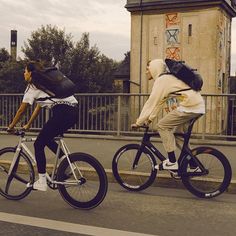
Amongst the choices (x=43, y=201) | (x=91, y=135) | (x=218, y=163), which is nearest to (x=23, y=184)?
(x=43, y=201)

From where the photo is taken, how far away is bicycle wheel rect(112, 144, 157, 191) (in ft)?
21.1

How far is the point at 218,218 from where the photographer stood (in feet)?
16.7

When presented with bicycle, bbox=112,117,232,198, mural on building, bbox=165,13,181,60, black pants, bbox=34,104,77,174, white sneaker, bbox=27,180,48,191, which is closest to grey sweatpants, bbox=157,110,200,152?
bicycle, bbox=112,117,232,198

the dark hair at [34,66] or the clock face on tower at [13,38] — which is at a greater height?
the clock face on tower at [13,38]

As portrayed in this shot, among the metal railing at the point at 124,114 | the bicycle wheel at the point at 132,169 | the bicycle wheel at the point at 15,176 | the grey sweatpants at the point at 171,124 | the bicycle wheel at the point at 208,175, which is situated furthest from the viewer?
the metal railing at the point at 124,114

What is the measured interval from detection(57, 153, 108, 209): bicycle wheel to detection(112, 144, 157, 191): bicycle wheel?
120 cm

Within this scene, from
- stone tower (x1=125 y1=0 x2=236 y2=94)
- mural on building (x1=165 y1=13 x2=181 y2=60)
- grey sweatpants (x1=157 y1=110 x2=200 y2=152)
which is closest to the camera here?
grey sweatpants (x1=157 y1=110 x2=200 y2=152)

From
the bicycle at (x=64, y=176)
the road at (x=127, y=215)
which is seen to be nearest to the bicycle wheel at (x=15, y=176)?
the bicycle at (x=64, y=176)

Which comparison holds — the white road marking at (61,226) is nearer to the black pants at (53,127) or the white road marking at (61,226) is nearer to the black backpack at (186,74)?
the black pants at (53,127)

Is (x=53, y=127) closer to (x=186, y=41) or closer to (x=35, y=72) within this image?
(x=35, y=72)

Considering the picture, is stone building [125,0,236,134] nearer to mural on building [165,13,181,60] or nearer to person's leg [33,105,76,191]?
mural on building [165,13,181,60]

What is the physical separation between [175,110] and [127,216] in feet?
5.58

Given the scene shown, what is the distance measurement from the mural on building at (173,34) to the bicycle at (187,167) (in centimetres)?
2593

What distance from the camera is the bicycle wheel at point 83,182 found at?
5.27 metres
